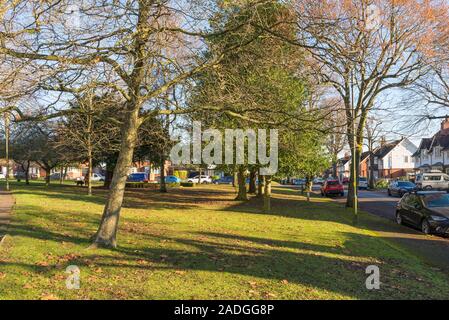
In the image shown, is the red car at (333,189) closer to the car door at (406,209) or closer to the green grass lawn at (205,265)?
the car door at (406,209)

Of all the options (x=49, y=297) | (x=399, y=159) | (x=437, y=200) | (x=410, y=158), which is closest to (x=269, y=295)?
(x=49, y=297)

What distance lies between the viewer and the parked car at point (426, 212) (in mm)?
15914

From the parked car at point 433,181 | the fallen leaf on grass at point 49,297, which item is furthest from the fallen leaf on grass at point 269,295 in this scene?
the parked car at point 433,181

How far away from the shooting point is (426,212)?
16750mm

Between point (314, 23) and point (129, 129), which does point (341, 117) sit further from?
point (129, 129)

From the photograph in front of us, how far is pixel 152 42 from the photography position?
9.47 meters

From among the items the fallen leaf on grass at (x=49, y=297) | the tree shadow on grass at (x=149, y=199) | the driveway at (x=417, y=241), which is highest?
the tree shadow on grass at (x=149, y=199)

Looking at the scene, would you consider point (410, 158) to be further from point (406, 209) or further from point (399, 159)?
point (406, 209)

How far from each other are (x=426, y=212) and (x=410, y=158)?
79876 millimetres

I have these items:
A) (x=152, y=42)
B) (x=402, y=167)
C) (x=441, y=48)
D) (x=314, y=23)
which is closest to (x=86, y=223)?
(x=152, y=42)

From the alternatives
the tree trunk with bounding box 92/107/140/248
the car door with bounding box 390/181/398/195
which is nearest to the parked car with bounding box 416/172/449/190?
the car door with bounding box 390/181/398/195

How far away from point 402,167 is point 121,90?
8949cm

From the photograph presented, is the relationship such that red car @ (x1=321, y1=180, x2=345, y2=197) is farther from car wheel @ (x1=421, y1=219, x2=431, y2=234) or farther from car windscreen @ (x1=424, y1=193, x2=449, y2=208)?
car wheel @ (x1=421, y1=219, x2=431, y2=234)

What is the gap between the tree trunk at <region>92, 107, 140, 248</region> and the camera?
395 inches
